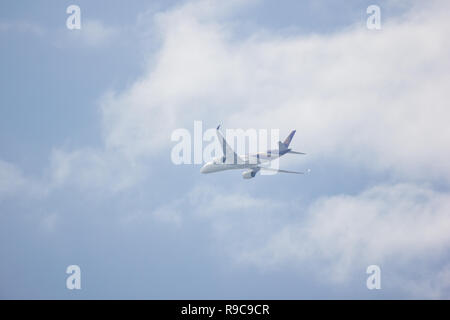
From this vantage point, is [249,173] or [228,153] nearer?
[228,153]

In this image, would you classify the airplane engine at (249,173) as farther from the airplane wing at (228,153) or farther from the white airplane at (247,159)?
the airplane wing at (228,153)

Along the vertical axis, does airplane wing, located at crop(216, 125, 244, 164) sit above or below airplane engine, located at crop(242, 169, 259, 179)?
above

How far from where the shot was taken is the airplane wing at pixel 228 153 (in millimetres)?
105000

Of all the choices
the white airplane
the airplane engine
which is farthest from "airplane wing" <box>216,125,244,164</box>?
the airplane engine

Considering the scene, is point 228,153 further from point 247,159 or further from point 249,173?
point 249,173

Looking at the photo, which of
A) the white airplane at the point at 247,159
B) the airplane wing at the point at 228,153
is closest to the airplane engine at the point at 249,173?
the white airplane at the point at 247,159

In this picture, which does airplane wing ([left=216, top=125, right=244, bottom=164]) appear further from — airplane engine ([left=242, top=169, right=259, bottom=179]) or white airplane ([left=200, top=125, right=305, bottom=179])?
airplane engine ([left=242, top=169, right=259, bottom=179])

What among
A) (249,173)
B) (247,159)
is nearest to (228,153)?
(247,159)

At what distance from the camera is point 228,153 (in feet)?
352

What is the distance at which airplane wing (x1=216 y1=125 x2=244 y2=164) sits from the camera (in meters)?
105

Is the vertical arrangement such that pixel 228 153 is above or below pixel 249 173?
above

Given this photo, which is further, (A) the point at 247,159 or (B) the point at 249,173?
(B) the point at 249,173
